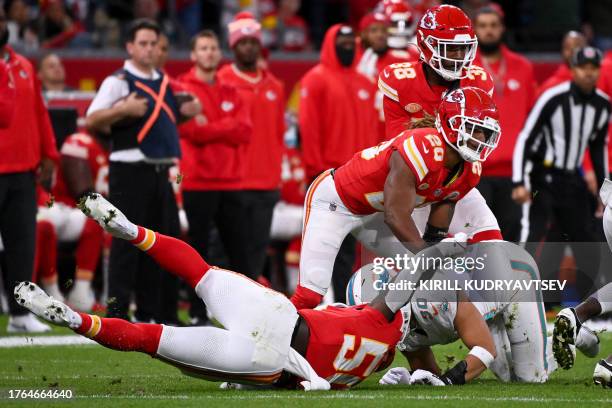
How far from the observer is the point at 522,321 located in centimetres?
686

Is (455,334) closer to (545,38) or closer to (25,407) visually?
(25,407)

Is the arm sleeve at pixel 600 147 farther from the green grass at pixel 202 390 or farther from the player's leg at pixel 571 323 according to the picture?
the player's leg at pixel 571 323

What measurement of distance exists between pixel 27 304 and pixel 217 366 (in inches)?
32.7

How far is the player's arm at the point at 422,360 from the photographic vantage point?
6.74 metres

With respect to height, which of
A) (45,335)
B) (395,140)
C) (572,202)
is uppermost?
(395,140)

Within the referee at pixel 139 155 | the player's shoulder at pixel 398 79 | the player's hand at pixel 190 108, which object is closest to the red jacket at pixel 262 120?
the player's hand at pixel 190 108

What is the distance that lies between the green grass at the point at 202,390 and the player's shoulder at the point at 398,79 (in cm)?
151

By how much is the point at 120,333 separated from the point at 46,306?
12.7 inches

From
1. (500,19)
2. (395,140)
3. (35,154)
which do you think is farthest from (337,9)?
(395,140)

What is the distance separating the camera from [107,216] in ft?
20.1

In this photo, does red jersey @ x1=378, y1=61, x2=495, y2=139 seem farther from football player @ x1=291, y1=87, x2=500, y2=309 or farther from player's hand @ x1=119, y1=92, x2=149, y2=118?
player's hand @ x1=119, y1=92, x2=149, y2=118

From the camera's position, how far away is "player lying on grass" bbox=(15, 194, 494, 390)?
5.81 m

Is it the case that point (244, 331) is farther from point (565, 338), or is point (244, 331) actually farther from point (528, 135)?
point (528, 135)

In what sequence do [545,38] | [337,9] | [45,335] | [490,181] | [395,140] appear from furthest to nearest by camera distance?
[337,9] → [545,38] → [490,181] → [45,335] → [395,140]
